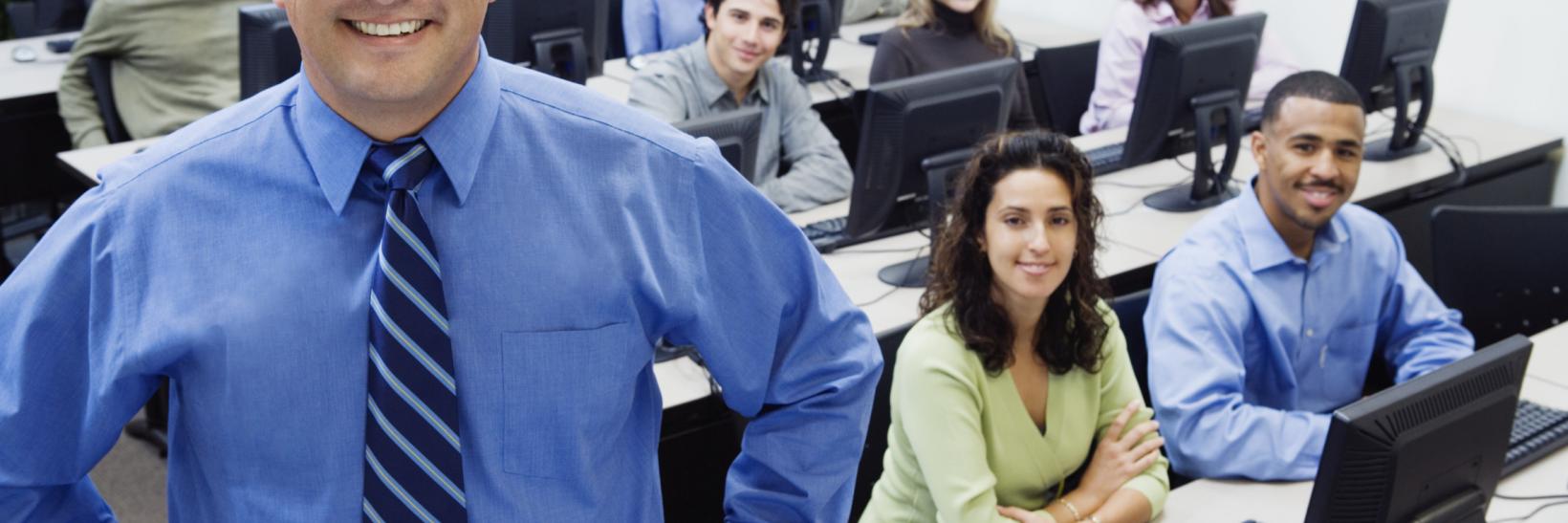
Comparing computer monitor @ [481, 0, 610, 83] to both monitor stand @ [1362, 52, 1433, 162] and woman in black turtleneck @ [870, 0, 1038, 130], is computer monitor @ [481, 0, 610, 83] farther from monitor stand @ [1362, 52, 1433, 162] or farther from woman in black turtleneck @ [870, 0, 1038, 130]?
monitor stand @ [1362, 52, 1433, 162]

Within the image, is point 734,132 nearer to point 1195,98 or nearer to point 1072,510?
point 1072,510

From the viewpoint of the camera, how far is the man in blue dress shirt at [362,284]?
1.15m

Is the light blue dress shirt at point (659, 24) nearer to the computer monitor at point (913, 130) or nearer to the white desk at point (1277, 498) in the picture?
the computer monitor at point (913, 130)

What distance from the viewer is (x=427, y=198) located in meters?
1.20

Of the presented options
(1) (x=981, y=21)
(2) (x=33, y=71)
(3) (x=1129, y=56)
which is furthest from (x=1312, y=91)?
A: (2) (x=33, y=71)

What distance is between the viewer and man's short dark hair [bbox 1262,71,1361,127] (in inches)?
111

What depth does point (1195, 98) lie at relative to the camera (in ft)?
12.0

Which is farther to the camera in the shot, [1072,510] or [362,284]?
[1072,510]

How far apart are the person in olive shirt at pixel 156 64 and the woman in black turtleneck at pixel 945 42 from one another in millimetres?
1719

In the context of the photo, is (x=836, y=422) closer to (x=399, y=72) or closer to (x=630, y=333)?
(x=630, y=333)

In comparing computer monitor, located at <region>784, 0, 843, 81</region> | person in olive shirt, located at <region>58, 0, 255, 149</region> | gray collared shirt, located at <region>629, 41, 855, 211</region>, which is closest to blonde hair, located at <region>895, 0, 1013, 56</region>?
computer monitor, located at <region>784, 0, 843, 81</region>

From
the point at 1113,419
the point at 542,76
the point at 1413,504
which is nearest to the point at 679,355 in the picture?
the point at 1113,419

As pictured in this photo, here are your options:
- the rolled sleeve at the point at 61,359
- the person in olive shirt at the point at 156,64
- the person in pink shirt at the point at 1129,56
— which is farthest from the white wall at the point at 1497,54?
the rolled sleeve at the point at 61,359

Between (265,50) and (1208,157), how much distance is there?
2.12 metres
